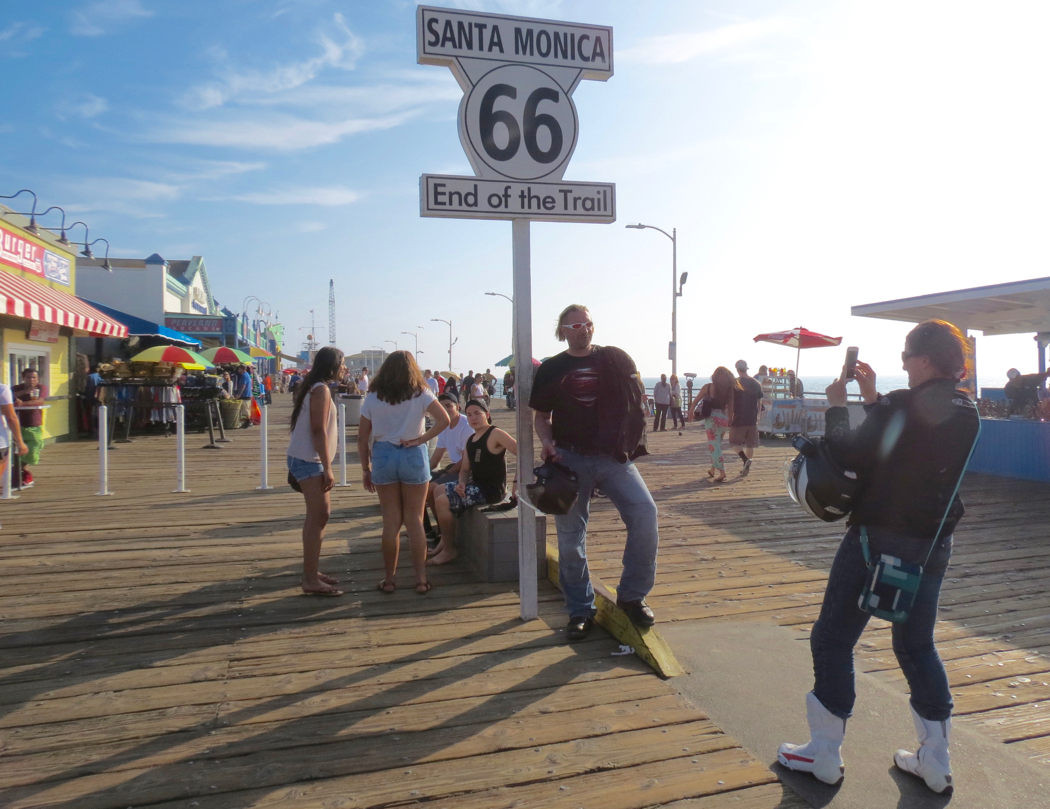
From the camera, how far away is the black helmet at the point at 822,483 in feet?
8.54

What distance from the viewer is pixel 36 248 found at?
14648mm

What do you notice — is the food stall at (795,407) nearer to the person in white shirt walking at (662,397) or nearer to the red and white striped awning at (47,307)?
the person in white shirt walking at (662,397)

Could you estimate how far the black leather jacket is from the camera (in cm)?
251

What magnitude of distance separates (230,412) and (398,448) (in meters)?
17.6

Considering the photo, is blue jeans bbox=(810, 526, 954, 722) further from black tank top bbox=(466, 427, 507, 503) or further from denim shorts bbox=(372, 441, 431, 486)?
black tank top bbox=(466, 427, 507, 503)

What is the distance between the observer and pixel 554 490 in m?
3.75

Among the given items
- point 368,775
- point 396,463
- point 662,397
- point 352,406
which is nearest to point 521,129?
point 396,463

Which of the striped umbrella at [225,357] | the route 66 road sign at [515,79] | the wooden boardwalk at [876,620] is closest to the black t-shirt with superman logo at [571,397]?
the route 66 road sign at [515,79]

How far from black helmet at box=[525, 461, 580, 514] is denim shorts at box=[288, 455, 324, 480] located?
5.40 feet

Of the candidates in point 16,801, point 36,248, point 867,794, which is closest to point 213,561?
point 16,801

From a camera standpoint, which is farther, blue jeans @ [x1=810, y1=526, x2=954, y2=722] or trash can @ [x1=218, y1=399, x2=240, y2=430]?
trash can @ [x1=218, y1=399, x2=240, y2=430]

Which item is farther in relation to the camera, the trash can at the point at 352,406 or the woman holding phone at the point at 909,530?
the trash can at the point at 352,406

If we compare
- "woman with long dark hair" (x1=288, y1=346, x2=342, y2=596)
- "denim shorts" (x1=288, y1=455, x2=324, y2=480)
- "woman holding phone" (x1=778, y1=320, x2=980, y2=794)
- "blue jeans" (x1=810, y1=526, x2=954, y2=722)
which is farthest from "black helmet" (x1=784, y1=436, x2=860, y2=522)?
"denim shorts" (x1=288, y1=455, x2=324, y2=480)

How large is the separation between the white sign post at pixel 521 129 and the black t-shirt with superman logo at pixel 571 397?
13 cm
